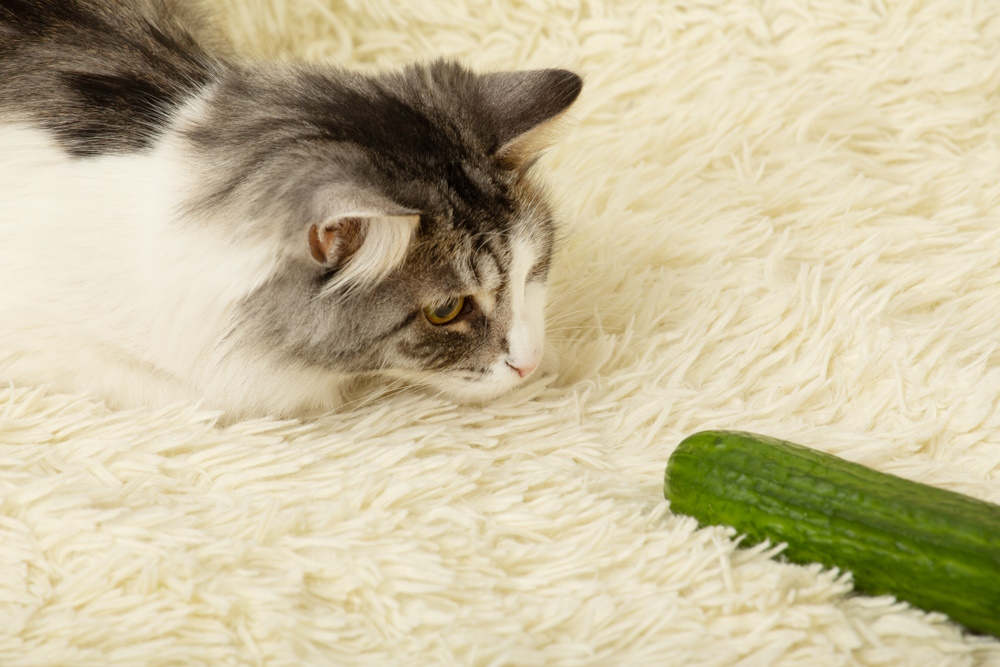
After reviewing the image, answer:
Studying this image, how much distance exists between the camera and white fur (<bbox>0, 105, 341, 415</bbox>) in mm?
1284

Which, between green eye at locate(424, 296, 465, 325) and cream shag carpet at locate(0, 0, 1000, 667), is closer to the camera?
cream shag carpet at locate(0, 0, 1000, 667)

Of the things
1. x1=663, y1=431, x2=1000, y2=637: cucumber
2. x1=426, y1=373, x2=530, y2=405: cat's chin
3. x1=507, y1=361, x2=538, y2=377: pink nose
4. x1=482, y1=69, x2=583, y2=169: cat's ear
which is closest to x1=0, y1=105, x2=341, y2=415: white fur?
x1=426, y1=373, x2=530, y2=405: cat's chin

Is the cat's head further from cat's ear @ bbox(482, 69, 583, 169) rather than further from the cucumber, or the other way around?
the cucumber

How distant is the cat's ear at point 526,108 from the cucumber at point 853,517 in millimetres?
486

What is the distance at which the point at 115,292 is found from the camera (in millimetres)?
1313

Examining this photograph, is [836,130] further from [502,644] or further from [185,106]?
[502,644]

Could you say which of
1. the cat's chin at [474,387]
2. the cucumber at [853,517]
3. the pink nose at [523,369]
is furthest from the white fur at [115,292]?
the cucumber at [853,517]

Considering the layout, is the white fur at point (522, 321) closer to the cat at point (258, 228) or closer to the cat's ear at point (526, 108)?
the cat at point (258, 228)

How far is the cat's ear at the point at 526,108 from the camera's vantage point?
1356 millimetres

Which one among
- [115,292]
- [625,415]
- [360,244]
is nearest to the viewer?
[360,244]

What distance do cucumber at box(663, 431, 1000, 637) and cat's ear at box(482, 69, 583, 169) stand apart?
1.59 feet

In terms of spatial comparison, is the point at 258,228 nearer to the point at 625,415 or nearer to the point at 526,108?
the point at 526,108

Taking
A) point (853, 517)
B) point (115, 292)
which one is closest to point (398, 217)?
point (115, 292)

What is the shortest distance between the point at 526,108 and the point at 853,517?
705mm
